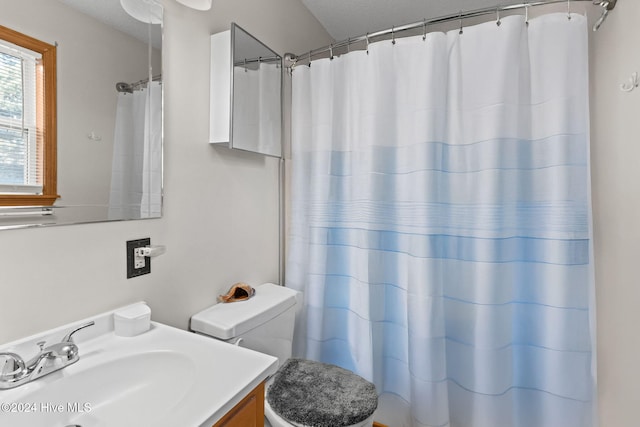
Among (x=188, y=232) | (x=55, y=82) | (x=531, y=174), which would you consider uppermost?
(x=55, y=82)

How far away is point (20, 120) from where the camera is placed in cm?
87

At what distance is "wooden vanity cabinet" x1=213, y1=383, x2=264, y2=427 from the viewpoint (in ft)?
2.57

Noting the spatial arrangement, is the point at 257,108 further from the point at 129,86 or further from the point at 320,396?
the point at 320,396

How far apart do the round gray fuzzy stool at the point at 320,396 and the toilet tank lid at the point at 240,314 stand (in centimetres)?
25

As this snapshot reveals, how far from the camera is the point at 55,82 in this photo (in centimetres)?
93

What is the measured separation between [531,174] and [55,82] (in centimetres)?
167

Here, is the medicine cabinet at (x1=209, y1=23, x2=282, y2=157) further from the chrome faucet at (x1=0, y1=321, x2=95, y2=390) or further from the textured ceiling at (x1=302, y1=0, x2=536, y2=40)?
the chrome faucet at (x1=0, y1=321, x2=95, y2=390)

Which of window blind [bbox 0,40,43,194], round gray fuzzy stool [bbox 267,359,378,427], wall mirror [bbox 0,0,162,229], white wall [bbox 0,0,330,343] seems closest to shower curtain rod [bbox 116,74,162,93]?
wall mirror [bbox 0,0,162,229]

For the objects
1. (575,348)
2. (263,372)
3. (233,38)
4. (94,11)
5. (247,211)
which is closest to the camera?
(263,372)

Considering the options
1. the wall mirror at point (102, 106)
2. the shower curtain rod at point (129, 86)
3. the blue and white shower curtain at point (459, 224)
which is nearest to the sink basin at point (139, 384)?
the wall mirror at point (102, 106)

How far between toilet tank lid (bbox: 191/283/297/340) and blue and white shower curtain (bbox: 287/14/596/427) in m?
0.25

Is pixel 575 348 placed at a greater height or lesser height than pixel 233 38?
lesser

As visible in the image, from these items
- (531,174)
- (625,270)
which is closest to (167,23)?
(531,174)

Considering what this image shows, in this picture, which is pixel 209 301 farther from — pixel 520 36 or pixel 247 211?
pixel 520 36
